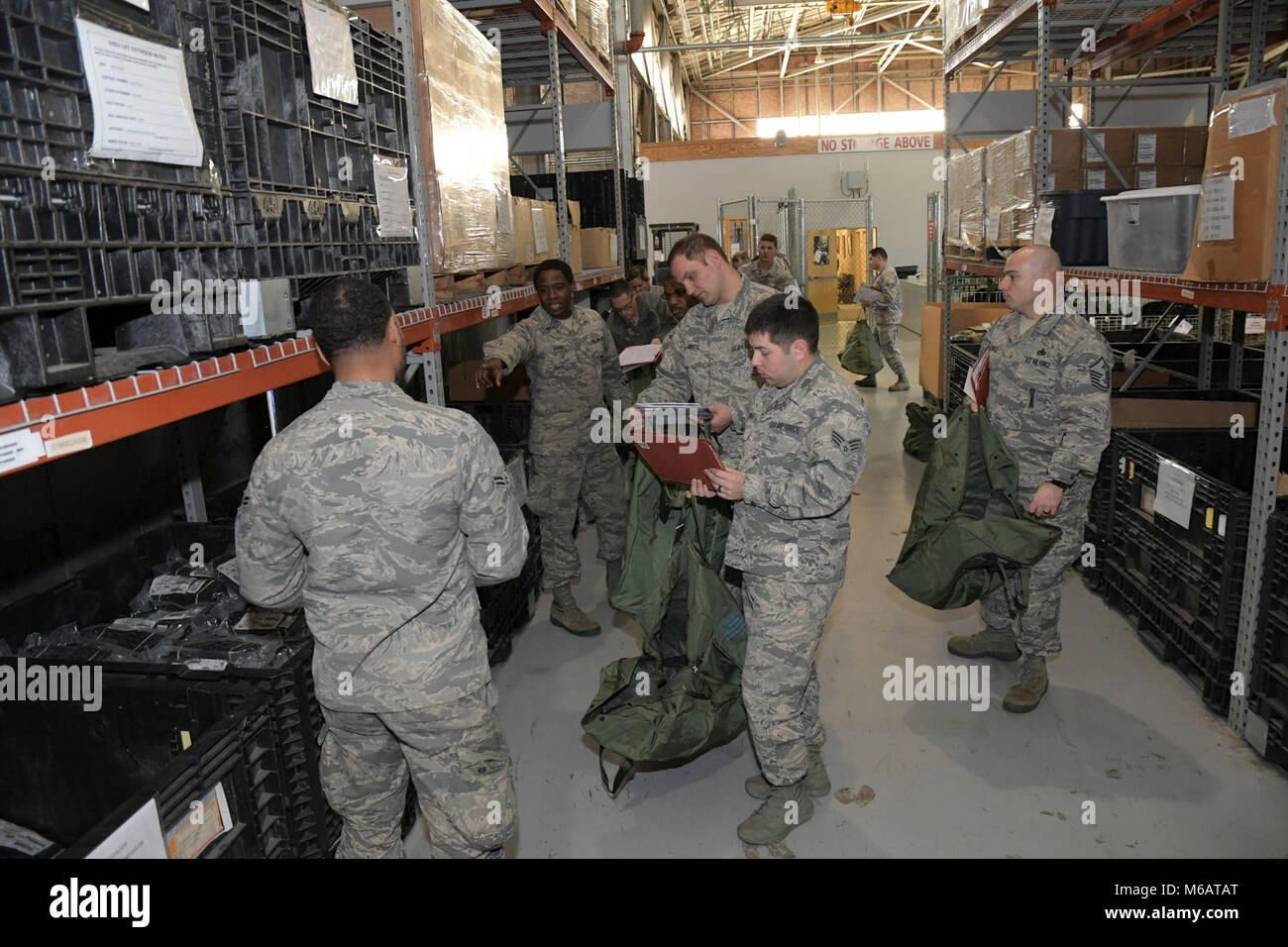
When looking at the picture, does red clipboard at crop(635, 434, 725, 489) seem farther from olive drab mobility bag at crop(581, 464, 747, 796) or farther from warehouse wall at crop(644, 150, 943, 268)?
warehouse wall at crop(644, 150, 943, 268)

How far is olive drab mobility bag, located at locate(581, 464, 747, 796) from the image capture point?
326 cm

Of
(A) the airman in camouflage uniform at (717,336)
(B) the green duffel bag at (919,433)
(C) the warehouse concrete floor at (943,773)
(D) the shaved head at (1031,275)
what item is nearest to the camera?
(C) the warehouse concrete floor at (943,773)

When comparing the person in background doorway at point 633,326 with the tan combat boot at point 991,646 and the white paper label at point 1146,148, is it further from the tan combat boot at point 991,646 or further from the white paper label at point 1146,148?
the white paper label at point 1146,148

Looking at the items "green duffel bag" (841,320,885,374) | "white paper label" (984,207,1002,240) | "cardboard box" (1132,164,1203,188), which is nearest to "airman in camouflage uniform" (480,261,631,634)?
"white paper label" (984,207,1002,240)

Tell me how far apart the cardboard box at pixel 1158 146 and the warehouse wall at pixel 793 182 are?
14814mm

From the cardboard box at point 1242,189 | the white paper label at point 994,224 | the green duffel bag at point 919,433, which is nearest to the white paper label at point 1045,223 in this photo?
the white paper label at point 994,224

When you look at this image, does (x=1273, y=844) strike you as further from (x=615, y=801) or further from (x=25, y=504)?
(x=25, y=504)

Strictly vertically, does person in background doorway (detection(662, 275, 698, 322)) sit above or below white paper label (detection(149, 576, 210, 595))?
above

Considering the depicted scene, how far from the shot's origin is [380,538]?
6.73 feet

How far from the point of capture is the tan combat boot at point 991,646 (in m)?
4.38

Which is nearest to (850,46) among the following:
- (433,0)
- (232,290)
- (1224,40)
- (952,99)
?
(952,99)

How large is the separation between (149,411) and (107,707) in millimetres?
1173

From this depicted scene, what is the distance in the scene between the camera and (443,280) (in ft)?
11.6

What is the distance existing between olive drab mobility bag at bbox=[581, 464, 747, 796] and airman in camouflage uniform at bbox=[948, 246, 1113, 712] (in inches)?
55.2
